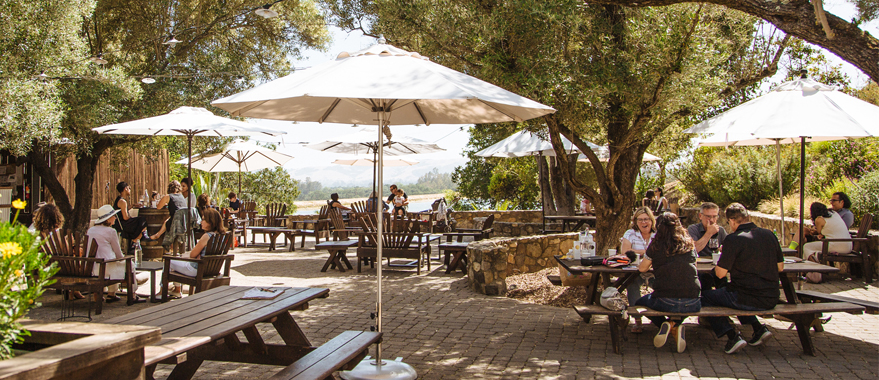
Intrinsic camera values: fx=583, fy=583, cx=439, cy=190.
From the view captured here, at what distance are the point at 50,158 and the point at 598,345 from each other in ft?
40.4

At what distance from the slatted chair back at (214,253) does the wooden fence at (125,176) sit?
28.6ft

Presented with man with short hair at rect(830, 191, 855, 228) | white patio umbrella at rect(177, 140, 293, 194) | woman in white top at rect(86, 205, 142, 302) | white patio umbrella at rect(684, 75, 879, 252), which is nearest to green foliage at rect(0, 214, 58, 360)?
woman in white top at rect(86, 205, 142, 302)

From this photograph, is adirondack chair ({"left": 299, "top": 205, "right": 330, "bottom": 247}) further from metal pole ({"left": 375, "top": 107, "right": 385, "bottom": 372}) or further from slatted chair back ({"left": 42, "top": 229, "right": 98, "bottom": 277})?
metal pole ({"left": 375, "top": 107, "right": 385, "bottom": 372})

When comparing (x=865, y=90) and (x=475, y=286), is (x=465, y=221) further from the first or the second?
(x=865, y=90)

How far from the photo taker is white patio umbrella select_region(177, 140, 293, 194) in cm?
1448

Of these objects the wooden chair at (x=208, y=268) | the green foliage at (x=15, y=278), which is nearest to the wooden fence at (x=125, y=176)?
the wooden chair at (x=208, y=268)

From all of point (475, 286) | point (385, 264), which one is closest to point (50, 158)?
point (385, 264)

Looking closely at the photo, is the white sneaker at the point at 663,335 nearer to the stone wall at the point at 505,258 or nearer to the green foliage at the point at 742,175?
the stone wall at the point at 505,258

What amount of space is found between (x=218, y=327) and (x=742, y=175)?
15.1m

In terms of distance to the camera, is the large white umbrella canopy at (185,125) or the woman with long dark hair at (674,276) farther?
the large white umbrella canopy at (185,125)

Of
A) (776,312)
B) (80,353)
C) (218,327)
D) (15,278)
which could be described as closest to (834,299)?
(776,312)

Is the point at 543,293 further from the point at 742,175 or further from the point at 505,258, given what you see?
the point at 742,175

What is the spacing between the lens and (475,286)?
7.78 metres

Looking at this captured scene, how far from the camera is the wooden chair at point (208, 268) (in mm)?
6352
